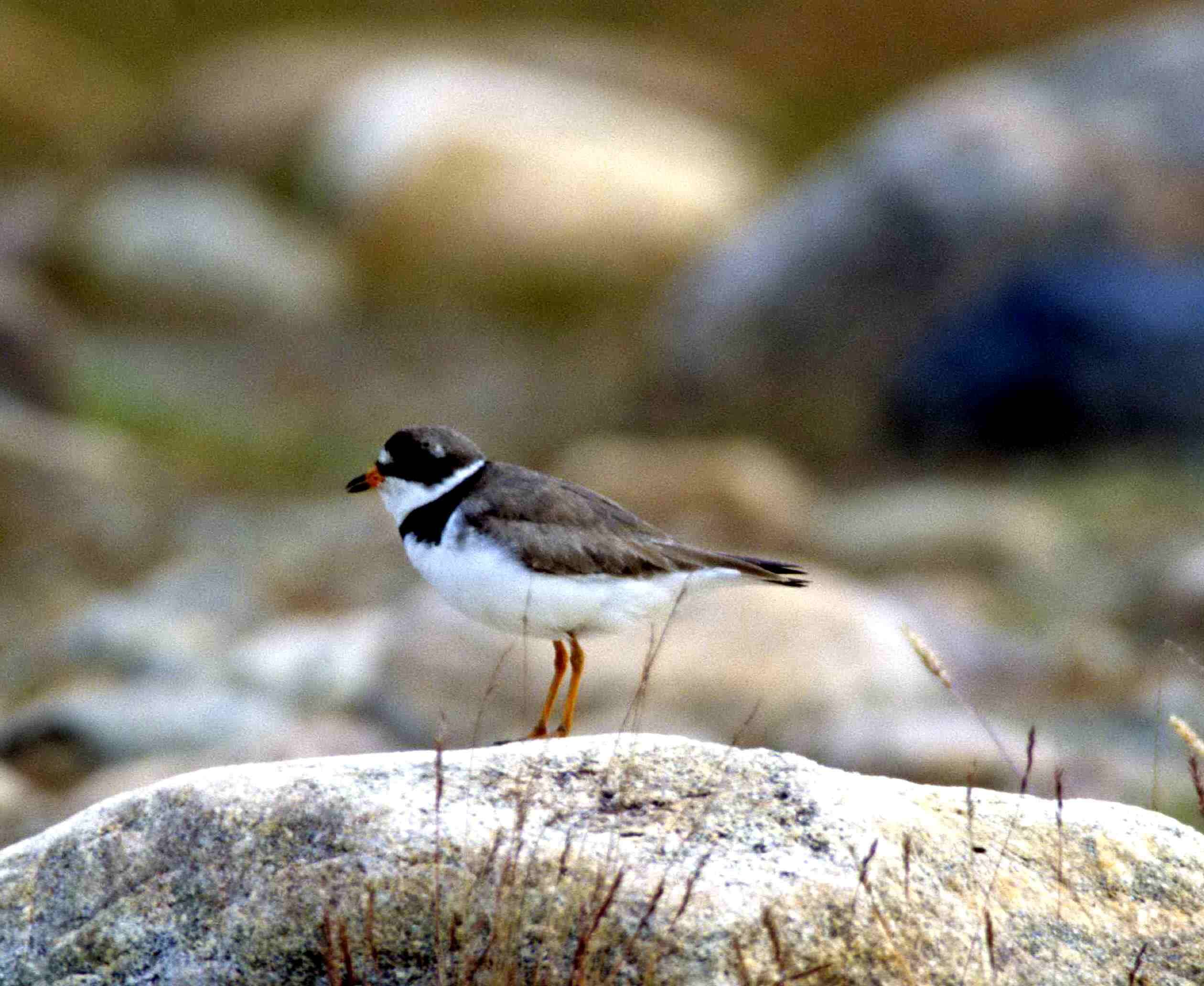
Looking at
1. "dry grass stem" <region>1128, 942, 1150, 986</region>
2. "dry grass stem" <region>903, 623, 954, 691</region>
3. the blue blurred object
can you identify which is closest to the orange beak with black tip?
"dry grass stem" <region>903, 623, 954, 691</region>

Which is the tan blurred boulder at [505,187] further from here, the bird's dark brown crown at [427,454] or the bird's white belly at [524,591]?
the bird's white belly at [524,591]

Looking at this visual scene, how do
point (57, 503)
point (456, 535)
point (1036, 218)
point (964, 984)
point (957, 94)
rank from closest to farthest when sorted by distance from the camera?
point (964, 984), point (456, 535), point (57, 503), point (1036, 218), point (957, 94)

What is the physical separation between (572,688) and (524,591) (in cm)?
37

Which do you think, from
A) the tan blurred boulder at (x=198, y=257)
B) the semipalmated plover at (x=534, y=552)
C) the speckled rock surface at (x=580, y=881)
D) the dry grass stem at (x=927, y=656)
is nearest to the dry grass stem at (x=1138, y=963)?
the speckled rock surface at (x=580, y=881)

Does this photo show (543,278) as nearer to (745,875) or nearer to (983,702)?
(983,702)

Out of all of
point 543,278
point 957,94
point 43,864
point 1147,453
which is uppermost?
point 957,94

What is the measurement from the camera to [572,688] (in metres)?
6.39

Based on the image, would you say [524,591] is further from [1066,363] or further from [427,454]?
[1066,363]

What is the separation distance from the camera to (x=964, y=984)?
4641mm

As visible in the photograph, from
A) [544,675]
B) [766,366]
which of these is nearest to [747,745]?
[544,675]

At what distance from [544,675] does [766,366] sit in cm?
828

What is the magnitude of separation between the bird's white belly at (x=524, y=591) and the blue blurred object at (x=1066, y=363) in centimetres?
996

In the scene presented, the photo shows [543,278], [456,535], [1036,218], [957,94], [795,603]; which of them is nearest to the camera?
[456,535]

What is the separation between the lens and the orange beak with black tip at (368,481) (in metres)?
6.75
